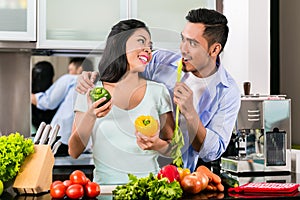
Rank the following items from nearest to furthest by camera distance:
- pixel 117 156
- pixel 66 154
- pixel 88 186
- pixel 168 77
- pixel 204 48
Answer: pixel 88 186 → pixel 117 156 → pixel 168 77 → pixel 204 48 → pixel 66 154

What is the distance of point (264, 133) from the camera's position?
3.41 m

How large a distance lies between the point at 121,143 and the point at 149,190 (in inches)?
29.6

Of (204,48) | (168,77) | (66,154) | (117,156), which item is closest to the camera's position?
(117,156)

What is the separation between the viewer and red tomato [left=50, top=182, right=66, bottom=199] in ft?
8.39

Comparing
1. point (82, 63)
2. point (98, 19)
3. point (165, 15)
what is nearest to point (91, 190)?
point (98, 19)

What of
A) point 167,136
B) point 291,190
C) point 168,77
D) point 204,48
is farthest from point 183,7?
point 291,190

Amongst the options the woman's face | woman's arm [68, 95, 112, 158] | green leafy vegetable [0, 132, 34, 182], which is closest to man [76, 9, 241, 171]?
the woman's face

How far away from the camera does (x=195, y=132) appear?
3523 mm

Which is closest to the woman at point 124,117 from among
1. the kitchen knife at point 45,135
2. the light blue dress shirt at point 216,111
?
the kitchen knife at point 45,135

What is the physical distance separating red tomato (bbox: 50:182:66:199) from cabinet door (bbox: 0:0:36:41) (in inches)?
51.5

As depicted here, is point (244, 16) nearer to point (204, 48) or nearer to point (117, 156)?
point (204, 48)

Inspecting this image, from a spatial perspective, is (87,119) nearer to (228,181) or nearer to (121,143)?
(121,143)

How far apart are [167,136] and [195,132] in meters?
0.22

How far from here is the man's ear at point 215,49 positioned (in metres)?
3.78
